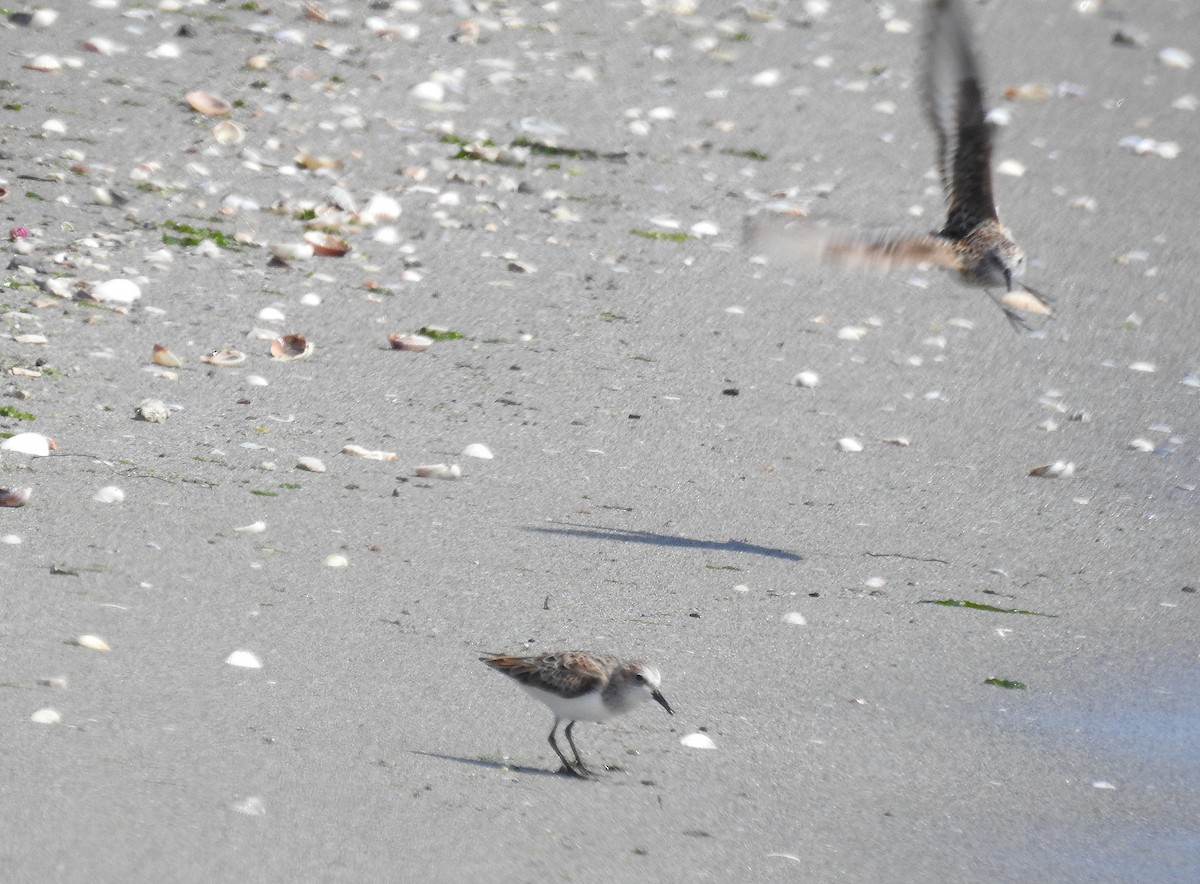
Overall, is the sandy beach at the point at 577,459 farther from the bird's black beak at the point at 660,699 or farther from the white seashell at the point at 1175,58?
the bird's black beak at the point at 660,699

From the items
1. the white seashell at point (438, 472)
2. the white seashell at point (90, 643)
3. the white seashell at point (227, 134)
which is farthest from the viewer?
the white seashell at point (227, 134)

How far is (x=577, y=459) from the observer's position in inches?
264

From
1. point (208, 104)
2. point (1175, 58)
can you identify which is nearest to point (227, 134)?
point (208, 104)

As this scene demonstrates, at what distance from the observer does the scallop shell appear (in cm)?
964

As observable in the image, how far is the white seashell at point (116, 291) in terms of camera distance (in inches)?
294

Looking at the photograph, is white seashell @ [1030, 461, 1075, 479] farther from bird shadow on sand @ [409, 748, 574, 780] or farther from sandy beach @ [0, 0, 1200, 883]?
bird shadow on sand @ [409, 748, 574, 780]

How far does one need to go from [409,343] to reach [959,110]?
2.60 meters

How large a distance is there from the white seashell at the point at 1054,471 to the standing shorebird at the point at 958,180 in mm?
812

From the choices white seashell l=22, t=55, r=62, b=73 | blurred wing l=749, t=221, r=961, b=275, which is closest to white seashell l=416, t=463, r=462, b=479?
blurred wing l=749, t=221, r=961, b=275

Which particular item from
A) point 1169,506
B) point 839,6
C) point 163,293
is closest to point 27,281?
point 163,293

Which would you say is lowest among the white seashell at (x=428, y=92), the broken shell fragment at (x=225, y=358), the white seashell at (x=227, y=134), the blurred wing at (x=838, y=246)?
the white seashell at (x=428, y=92)

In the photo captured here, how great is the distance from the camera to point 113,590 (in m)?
5.07

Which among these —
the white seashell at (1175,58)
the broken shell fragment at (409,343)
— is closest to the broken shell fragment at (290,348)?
the broken shell fragment at (409,343)

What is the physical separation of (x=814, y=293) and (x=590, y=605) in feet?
11.8
